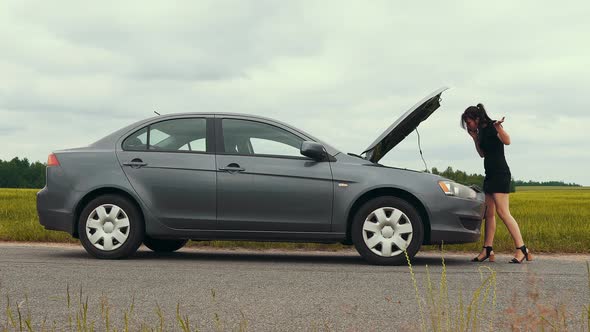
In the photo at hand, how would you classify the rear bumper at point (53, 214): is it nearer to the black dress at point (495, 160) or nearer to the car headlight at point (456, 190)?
the car headlight at point (456, 190)

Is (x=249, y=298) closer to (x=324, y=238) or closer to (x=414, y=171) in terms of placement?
(x=324, y=238)

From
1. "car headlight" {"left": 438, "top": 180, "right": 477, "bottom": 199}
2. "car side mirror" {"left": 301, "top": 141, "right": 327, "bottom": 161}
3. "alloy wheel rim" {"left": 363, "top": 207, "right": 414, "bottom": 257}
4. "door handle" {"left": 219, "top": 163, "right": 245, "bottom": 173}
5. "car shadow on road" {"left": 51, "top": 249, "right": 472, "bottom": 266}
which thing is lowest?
"car shadow on road" {"left": 51, "top": 249, "right": 472, "bottom": 266}

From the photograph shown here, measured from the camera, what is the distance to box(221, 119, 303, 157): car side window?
27.0ft

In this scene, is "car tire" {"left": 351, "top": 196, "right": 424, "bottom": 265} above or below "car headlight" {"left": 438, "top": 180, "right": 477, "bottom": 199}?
below

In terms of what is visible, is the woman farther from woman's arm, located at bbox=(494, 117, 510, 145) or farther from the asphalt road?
the asphalt road

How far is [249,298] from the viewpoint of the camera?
562 cm

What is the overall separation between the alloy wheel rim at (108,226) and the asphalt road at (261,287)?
24 centimetres

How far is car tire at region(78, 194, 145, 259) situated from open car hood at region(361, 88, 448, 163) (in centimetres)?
278

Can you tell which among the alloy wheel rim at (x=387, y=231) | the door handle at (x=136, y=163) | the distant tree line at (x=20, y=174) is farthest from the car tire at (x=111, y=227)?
the distant tree line at (x=20, y=174)

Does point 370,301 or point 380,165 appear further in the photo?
point 380,165

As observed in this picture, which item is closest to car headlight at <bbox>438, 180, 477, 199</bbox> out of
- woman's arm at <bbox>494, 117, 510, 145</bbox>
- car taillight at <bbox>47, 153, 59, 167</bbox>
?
woman's arm at <bbox>494, 117, 510, 145</bbox>

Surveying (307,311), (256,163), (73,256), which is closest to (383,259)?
(256,163)

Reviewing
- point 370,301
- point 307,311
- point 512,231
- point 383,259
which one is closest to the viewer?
point 307,311

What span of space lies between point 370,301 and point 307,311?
0.66 meters
